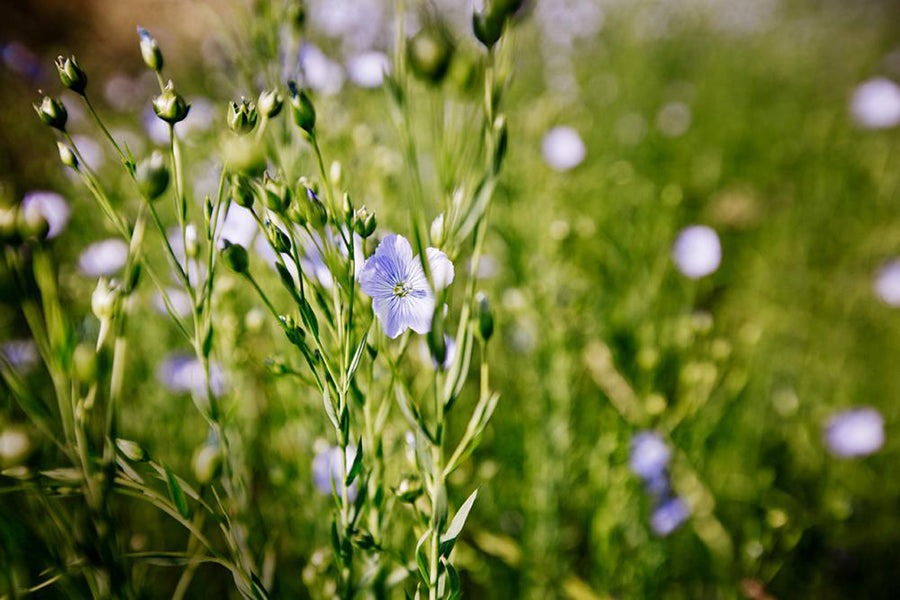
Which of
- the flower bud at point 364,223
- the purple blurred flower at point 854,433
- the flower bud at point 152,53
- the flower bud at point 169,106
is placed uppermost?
the flower bud at point 152,53

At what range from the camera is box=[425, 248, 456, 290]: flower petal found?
58 centimetres

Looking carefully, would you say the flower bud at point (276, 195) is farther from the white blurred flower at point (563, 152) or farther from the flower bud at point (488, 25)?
the white blurred flower at point (563, 152)

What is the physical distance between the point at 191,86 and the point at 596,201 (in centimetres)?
238

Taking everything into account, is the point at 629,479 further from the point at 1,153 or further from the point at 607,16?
the point at 607,16

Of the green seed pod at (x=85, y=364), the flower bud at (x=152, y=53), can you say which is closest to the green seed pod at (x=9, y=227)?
the green seed pod at (x=85, y=364)

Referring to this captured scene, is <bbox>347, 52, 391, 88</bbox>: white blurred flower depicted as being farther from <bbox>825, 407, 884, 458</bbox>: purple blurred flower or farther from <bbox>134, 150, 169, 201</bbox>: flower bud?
<bbox>825, 407, 884, 458</bbox>: purple blurred flower

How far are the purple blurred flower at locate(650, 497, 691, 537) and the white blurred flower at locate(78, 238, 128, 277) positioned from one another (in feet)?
4.96

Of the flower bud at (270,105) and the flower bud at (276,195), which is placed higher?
the flower bud at (270,105)

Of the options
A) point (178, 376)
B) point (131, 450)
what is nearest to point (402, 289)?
point (131, 450)

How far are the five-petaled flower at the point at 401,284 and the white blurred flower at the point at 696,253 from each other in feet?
3.70

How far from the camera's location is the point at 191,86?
3221mm

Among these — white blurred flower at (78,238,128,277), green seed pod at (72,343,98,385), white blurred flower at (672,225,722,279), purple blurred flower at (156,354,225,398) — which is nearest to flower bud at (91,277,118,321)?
green seed pod at (72,343,98,385)

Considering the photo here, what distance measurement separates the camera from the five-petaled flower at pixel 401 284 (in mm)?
607

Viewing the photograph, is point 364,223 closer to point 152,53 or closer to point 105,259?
point 152,53
